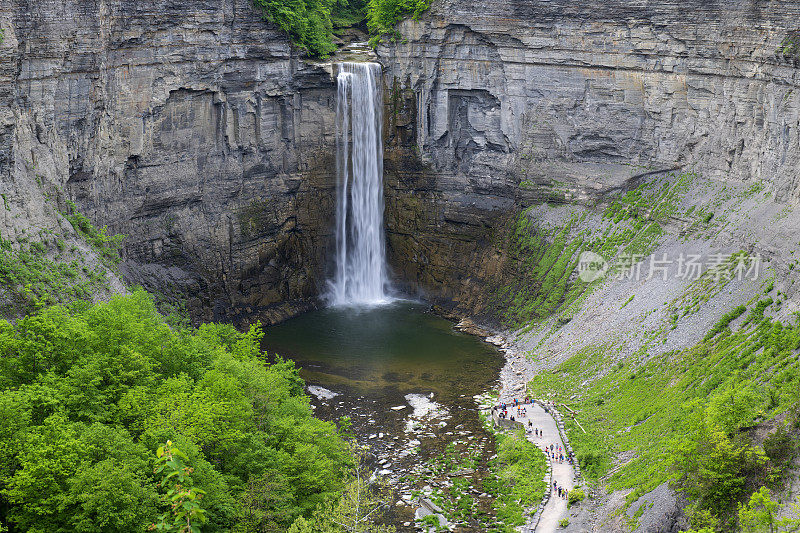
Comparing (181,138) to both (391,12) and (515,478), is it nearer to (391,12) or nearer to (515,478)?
(391,12)

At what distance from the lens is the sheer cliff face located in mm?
55438

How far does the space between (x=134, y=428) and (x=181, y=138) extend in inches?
1422

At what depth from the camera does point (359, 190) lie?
3118 inches

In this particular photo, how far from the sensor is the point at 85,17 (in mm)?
57969

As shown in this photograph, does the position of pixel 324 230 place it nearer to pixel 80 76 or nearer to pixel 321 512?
pixel 80 76

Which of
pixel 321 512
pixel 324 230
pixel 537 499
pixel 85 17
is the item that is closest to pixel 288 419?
pixel 321 512

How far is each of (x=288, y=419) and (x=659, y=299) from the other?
2759 cm

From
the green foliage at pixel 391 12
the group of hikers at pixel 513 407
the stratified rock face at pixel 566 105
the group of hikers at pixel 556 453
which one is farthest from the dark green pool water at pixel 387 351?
the green foliage at pixel 391 12

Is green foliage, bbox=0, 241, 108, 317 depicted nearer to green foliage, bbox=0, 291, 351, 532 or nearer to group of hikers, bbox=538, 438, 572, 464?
green foliage, bbox=0, 291, 351, 532

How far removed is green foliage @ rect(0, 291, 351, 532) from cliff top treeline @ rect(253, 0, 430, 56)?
32976 mm

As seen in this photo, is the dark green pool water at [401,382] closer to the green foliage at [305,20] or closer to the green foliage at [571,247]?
the green foliage at [571,247]

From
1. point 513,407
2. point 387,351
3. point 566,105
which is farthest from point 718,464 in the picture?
point 566,105

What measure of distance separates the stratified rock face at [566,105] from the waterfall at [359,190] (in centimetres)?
150

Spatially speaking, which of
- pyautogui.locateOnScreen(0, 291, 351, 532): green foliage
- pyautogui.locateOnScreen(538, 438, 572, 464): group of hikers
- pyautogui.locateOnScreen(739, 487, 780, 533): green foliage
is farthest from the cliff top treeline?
pyautogui.locateOnScreen(739, 487, 780, 533): green foliage
